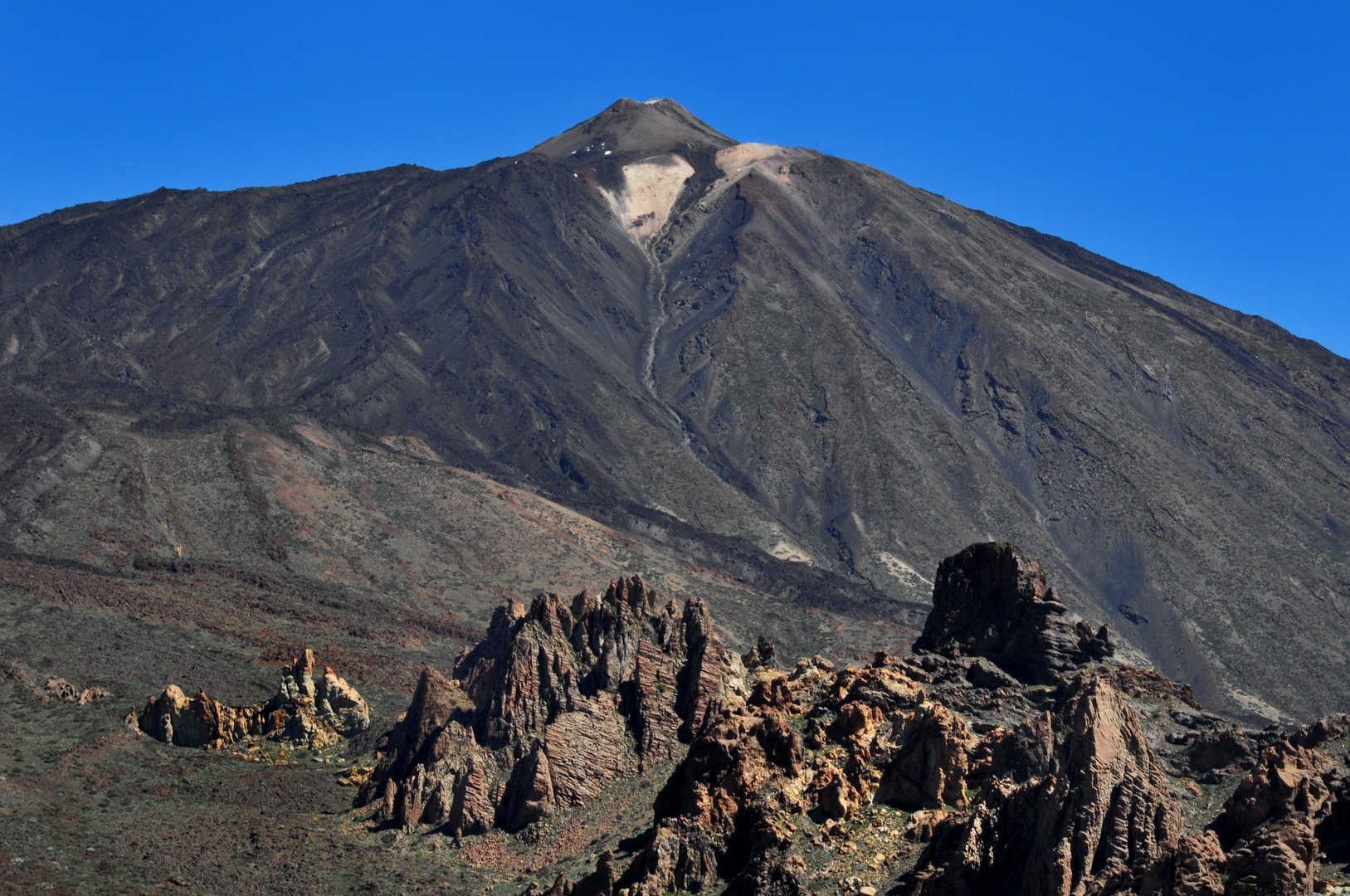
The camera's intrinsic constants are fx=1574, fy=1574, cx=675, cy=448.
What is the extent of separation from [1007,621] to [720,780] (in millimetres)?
17242

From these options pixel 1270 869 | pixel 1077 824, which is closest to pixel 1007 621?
pixel 1077 824

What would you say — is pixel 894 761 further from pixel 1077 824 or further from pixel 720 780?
pixel 1077 824

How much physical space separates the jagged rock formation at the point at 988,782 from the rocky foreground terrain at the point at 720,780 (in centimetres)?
8

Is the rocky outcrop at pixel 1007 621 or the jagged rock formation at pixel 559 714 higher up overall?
the rocky outcrop at pixel 1007 621

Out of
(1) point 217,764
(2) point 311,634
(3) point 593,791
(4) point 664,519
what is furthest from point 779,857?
(4) point 664,519

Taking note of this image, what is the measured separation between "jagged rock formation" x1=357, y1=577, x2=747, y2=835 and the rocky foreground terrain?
0.10 m

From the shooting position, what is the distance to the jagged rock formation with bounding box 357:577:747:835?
4991cm

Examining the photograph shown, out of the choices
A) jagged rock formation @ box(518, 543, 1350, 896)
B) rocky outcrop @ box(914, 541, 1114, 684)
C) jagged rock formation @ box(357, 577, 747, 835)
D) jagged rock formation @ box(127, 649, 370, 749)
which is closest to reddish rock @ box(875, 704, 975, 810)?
jagged rock formation @ box(518, 543, 1350, 896)

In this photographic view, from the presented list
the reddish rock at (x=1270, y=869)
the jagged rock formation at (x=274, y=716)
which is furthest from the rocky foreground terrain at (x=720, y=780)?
the jagged rock formation at (x=274, y=716)

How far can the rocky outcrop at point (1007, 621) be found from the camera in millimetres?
51625

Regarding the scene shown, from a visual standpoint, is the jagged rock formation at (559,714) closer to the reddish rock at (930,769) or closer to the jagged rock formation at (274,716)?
the jagged rock formation at (274,716)

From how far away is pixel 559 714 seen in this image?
5206cm

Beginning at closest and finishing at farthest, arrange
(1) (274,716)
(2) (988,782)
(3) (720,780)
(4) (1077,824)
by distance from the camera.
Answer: (4) (1077,824)
(2) (988,782)
(3) (720,780)
(1) (274,716)

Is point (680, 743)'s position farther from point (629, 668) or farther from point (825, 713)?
point (825, 713)
